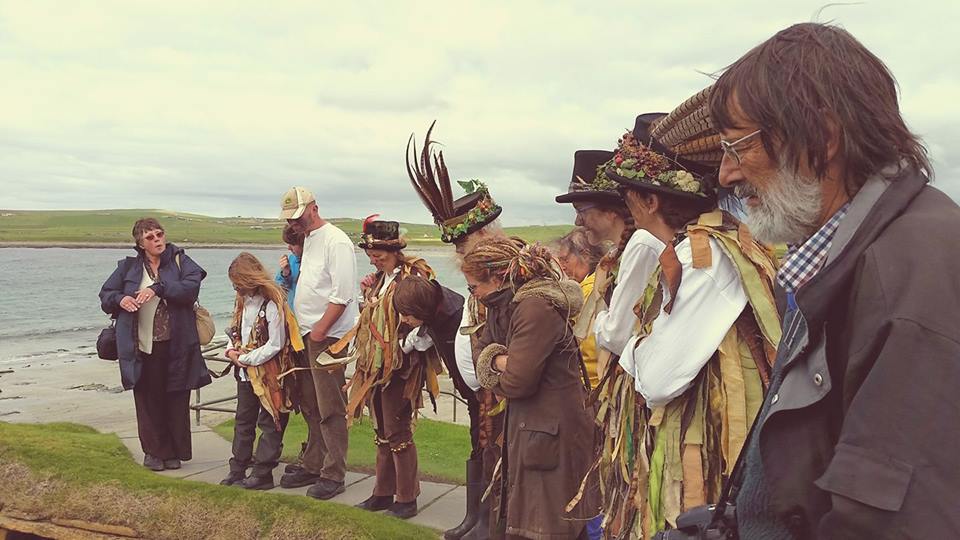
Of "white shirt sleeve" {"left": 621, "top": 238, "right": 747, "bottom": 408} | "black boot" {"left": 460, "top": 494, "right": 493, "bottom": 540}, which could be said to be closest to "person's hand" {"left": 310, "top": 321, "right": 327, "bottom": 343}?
"black boot" {"left": 460, "top": 494, "right": 493, "bottom": 540}

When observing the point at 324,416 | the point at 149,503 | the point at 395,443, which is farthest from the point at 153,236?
the point at 395,443

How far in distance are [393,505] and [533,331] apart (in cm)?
222

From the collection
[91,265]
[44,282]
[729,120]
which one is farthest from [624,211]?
[91,265]

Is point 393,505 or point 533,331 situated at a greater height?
point 533,331

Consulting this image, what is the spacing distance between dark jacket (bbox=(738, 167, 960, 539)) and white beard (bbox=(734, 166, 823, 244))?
11 centimetres

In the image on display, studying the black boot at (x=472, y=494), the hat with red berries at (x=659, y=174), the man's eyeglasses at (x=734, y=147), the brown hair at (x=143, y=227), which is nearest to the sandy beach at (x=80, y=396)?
the brown hair at (x=143, y=227)

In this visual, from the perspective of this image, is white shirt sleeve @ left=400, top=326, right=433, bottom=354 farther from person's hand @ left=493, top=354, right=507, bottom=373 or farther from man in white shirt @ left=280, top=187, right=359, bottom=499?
person's hand @ left=493, top=354, right=507, bottom=373

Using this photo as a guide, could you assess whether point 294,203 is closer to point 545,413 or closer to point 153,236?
point 153,236

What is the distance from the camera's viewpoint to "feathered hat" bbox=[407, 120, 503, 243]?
486 cm

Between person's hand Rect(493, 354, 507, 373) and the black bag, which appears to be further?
the black bag

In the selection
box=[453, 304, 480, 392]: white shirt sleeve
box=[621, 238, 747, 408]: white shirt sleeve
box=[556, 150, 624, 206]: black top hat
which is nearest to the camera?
box=[621, 238, 747, 408]: white shirt sleeve

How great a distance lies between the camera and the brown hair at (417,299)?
465 cm

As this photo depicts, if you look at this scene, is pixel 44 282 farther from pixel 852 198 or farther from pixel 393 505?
pixel 852 198

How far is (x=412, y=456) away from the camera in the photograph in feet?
17.0
